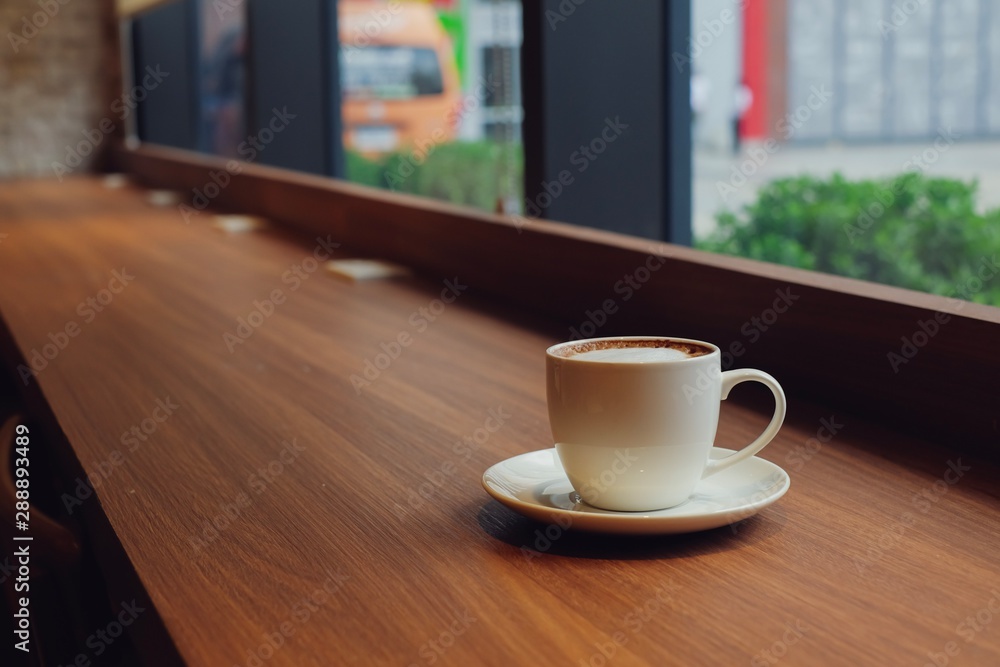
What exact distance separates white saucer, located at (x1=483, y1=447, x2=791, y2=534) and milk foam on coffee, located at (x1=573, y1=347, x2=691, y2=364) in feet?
0.35

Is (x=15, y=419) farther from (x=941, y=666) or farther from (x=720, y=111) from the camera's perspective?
(x=720, y=111)

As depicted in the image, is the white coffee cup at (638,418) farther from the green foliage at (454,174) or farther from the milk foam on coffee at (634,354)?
the green foliage at (454,174)

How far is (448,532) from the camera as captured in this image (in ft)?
2.73

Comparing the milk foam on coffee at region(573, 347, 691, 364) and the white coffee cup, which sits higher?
the milk foam on coffee at region(573, 347, 691, 364)

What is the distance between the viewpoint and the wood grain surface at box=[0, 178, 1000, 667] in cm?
65

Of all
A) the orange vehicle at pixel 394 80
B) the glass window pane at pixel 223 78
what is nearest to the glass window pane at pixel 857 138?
the orange vehicle at pixel 394 80

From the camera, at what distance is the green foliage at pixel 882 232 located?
9.44 feet

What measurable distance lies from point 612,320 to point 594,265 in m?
0.10

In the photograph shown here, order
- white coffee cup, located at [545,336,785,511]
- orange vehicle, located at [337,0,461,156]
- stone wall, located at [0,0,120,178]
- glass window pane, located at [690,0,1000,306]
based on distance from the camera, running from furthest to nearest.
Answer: orange vehicle, located at [337,0,461,156]
stone wall, located at [0,0,120,178]
glass window pane, located at [690,0,1000,306]
white coffee cup, located at [545,336,785,511]

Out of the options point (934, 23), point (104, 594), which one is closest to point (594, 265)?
point (104, 594)

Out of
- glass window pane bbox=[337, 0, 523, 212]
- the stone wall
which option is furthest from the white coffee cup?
the stone wall

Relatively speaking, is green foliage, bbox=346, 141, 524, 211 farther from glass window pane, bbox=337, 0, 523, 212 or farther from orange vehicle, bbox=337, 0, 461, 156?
orange vehicle, bbox=337, 0, 461, 156

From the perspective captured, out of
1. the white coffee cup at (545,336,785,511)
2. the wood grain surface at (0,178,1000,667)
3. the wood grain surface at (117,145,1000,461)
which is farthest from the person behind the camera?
the wood grain surface at (117,145,1000,461)

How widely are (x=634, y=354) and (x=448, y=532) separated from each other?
188mm
